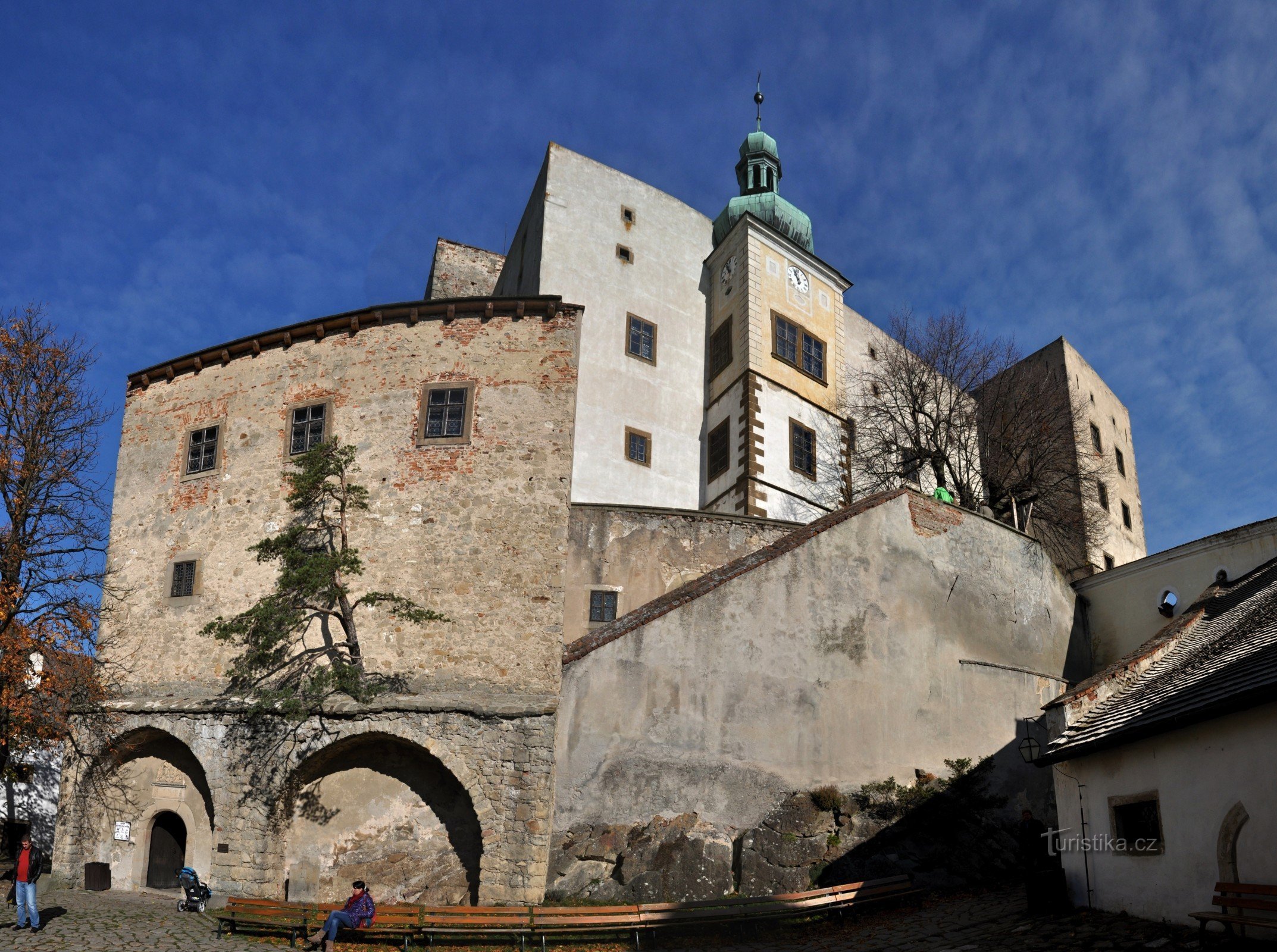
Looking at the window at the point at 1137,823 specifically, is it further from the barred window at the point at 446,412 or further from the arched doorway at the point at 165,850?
the arched doorway at the point at 165,850

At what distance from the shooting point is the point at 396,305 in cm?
2181

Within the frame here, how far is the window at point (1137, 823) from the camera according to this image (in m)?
12.8

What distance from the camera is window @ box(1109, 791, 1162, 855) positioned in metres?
12.8

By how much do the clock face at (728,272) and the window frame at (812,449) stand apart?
5027mm

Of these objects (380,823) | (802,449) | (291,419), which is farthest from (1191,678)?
(802,449)

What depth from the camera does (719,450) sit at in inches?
1208

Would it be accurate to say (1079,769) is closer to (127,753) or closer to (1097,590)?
(1097,590)

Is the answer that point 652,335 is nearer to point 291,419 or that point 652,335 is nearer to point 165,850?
point 291,419

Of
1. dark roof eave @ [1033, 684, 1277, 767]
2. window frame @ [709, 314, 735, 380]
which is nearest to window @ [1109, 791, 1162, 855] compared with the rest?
dark roof eave @ [1033, 684, 1277, 767]

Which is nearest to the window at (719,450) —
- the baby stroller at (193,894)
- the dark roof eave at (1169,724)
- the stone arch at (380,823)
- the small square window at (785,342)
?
the small square window at (785,342)

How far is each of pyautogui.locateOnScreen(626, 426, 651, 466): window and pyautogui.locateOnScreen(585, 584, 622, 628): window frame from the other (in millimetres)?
7654

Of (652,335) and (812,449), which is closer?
(812,449)

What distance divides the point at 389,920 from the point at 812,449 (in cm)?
1968

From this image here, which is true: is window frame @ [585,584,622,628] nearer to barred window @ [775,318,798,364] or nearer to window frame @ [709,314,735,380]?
window frame @ [709,314,735,380]
